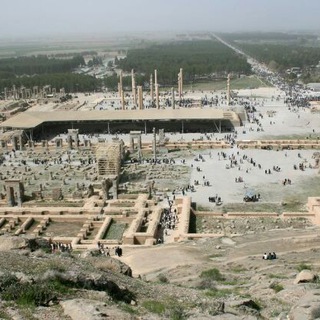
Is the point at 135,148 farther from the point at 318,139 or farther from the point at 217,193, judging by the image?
the point at 318,139

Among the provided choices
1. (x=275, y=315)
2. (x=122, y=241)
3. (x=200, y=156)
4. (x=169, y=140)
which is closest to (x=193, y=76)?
(x=169, y=140)

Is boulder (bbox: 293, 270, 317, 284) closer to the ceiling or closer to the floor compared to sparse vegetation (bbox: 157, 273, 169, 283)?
closer to the ceiling

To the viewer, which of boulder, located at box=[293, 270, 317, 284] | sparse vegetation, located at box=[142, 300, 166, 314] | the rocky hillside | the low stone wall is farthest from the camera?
the low stone wall

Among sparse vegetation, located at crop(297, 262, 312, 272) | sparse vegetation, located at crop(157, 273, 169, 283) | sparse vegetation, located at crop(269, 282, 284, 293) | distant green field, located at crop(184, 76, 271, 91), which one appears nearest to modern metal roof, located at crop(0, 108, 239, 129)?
distant green field, located at crop(184, 76, 271, 91)

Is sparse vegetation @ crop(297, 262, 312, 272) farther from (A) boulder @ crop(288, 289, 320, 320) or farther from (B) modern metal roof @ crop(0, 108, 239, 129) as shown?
(B) modern metal roof @ crop(0, 108, 239, 129)

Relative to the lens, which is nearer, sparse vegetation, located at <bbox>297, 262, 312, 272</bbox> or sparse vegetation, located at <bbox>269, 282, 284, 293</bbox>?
sparse vegetation, located at <bbox>269, 282, 284, 293</bbox>

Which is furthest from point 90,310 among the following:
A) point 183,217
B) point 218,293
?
point 183,217
